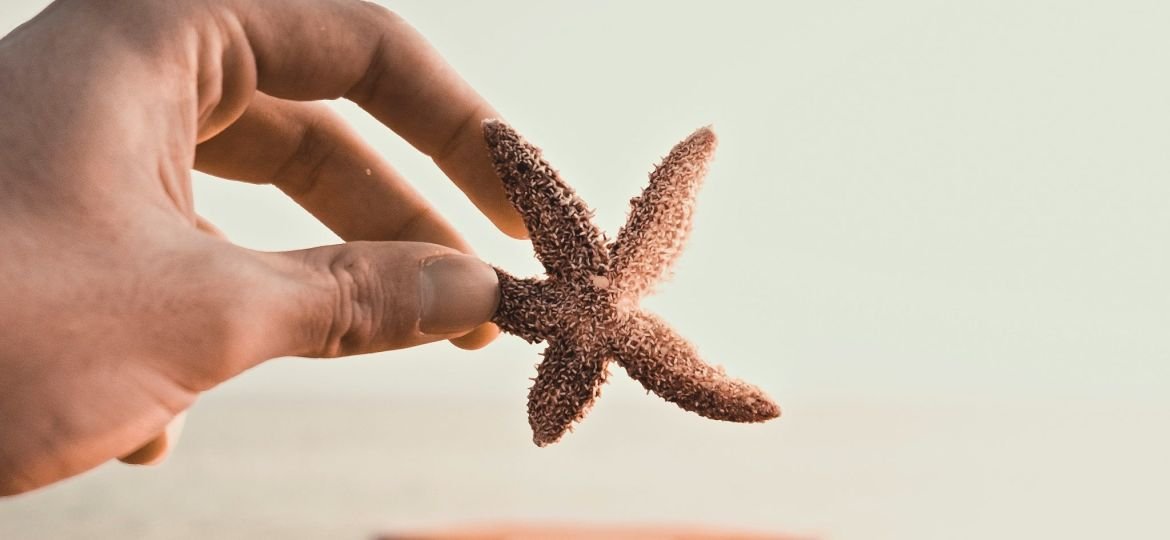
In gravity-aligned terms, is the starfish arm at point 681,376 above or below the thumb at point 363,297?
above

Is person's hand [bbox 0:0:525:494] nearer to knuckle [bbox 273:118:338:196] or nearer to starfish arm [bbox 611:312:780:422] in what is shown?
starfish arm [bbox 611:312:780:422]

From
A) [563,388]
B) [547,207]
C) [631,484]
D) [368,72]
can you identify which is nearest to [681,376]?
[563,388]

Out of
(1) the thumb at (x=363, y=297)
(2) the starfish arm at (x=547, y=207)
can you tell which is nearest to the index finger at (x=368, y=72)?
(2) the starfish arm at (x=547, y=207)

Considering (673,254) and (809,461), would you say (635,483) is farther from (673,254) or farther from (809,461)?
(673,254)

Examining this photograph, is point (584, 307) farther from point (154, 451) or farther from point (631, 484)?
point (631, 484)

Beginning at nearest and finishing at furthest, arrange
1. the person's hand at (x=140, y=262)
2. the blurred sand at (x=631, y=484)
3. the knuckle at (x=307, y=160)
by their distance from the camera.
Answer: the person's hand at (x=140, y=262), the knuckle at (x=307, y=160), the blurred sand at (x=631, y=484)

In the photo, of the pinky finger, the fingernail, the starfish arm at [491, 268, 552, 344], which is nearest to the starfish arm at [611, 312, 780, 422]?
the starfish arm at [491, 268, 552, 344]

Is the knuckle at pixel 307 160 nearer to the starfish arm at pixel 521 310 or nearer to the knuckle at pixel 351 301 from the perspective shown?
the starfish arm at pixel 521 310
